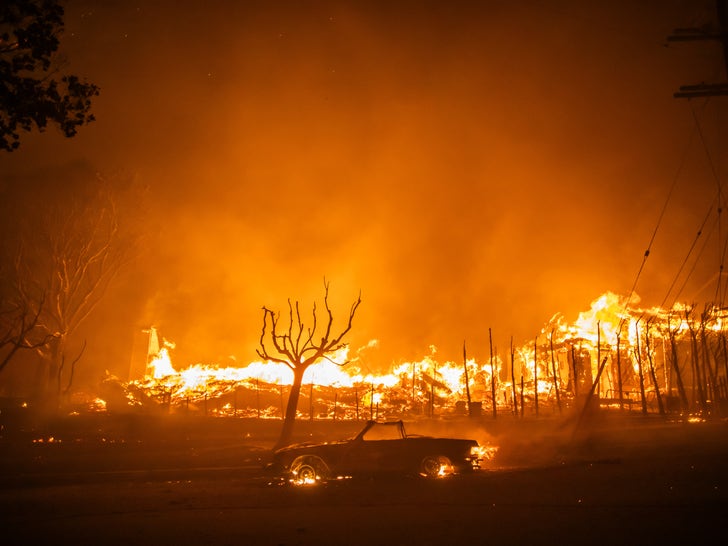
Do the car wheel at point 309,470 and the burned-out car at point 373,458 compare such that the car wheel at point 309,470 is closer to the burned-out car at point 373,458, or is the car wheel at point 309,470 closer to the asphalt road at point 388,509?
the burned-out car at point 373,458

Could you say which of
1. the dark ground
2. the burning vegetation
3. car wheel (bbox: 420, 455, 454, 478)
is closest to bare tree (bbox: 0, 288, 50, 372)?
the burning vegetation

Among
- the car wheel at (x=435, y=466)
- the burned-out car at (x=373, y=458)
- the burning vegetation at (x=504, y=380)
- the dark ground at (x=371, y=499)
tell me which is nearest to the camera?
the dark ground at (x=371, y=499)

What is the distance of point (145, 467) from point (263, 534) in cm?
1043

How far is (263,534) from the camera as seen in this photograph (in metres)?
7.52

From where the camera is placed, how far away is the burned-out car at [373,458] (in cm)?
1301

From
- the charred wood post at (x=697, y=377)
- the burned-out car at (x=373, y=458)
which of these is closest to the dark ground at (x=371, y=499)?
the burned-out car at (x=373, y=458)

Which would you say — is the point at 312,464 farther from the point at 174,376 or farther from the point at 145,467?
the point at 174,376

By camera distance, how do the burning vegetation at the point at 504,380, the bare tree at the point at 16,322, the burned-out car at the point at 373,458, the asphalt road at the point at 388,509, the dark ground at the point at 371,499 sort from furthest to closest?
the burning vegetation at the point at 504,380 < the bare tree at the point at 16,322 < the burned-out car at the point at 373,458 < the dark ground at the point at 371,499 < the asphalt road at the point at 388,509

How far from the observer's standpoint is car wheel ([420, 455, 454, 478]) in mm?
13406

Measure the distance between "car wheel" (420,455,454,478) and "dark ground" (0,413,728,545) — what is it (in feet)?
2.46

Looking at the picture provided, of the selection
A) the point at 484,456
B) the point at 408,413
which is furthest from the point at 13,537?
the point at 408,413

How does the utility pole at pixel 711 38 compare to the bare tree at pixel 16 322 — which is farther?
the bare tree at pixel 16 322

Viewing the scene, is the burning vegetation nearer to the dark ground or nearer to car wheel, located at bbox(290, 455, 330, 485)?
the dark ground

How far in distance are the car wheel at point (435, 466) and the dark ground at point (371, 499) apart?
75cm
